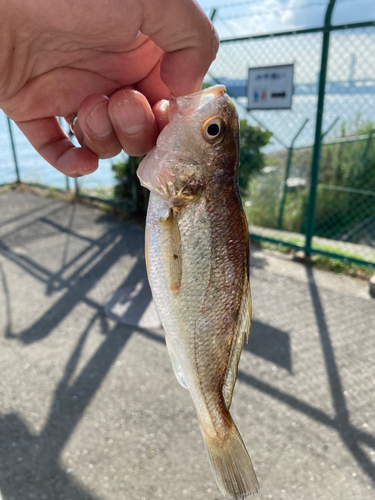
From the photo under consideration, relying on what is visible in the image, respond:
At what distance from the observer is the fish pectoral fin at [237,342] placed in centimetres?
A: 132

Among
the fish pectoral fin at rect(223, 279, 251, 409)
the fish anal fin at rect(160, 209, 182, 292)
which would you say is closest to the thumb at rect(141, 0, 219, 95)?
the fish anal fin at rect(160, 209, 182, 292)

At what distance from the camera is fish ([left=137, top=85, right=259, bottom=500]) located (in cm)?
132

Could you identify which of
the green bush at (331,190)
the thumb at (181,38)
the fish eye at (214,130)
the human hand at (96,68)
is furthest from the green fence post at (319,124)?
the fish eye at (214,130)

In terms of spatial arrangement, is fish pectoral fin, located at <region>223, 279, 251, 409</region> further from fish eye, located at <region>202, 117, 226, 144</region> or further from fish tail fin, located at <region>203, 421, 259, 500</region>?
fish eye, located at <region>202, 117, 226, 144</region>

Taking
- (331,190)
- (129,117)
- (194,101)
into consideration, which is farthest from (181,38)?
(331,190)

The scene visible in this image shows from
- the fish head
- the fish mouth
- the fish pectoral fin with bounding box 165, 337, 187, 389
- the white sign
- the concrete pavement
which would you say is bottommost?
the concrete pavement

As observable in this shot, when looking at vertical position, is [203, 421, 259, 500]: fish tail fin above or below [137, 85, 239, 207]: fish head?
below

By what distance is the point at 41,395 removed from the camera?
3.14 m

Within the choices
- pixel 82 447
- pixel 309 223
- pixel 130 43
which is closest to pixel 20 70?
pixel 130 43

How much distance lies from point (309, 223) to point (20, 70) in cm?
442

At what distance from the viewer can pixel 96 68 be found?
1763mm

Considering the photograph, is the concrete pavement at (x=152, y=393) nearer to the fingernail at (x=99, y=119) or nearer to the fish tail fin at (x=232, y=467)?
the fish tail fin at (x=232, y=467)

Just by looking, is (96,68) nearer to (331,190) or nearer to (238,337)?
(238,337)

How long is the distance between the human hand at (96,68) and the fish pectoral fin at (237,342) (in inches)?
31.1
